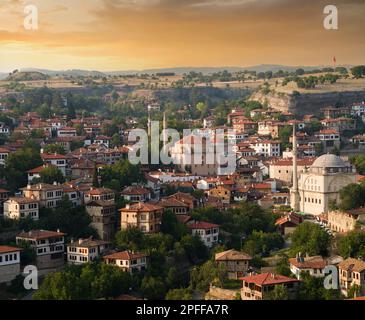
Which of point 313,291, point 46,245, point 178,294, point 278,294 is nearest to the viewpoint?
point 278,294

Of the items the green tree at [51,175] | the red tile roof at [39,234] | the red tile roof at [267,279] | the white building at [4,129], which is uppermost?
the white building at [4,129]

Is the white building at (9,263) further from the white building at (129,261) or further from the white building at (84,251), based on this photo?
the white building at (129,261)

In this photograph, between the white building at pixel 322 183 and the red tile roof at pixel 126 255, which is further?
the white building at pixel 322 183

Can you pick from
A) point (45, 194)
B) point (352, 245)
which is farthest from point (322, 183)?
point (45, 194)

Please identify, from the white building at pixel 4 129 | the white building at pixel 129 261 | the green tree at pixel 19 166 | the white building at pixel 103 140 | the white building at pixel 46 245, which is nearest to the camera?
the white building at pixel 129 261

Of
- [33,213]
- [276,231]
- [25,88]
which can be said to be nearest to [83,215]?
[33,213]

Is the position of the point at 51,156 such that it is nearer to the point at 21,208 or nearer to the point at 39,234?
the point at 21,208

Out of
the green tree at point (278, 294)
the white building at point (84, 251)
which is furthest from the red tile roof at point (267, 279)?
the white building at point (84, 251)
